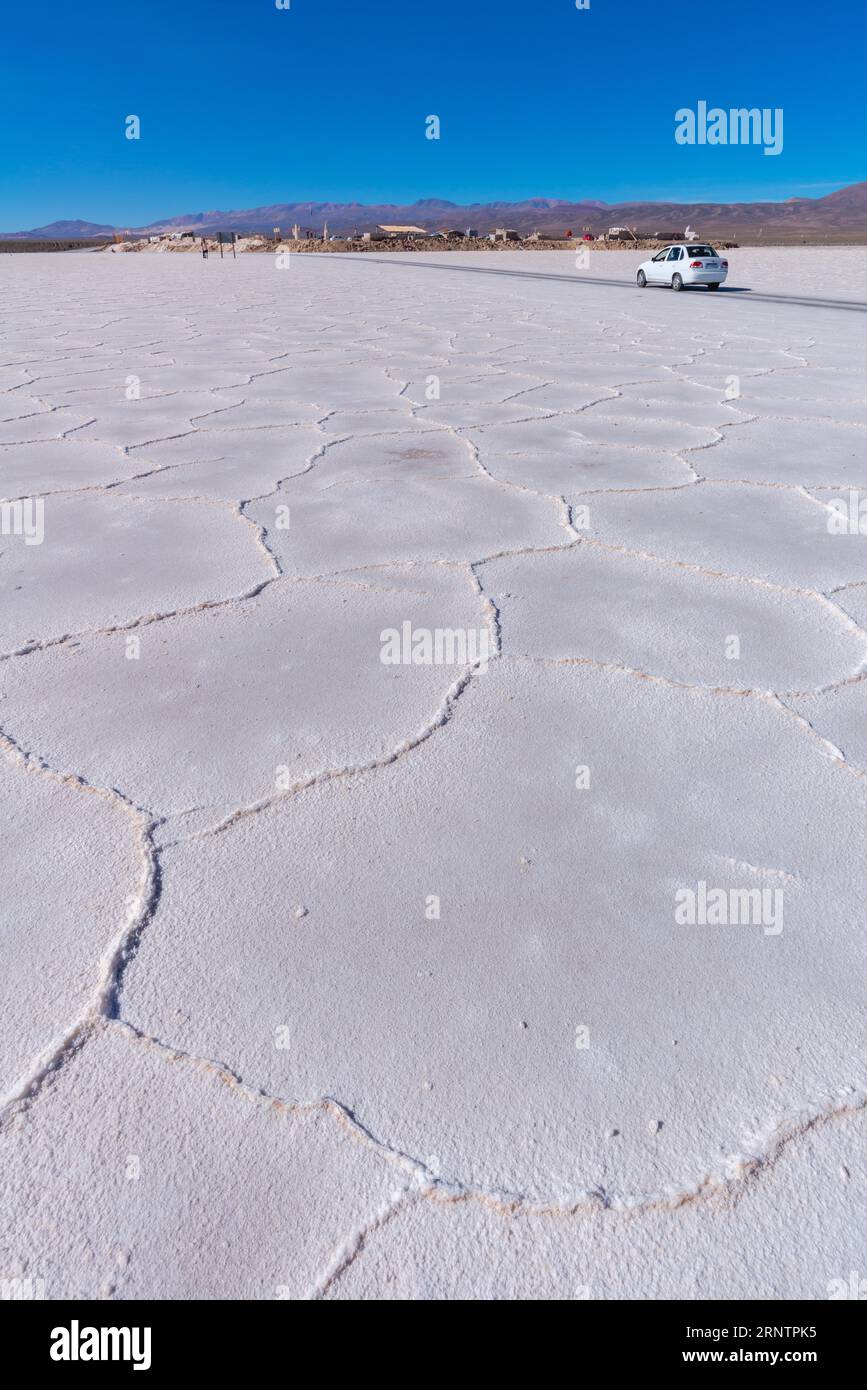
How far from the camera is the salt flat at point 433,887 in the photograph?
2.76ft

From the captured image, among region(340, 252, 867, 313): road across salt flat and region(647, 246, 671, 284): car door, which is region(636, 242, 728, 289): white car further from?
region(340, 252, 867, 313): road across salt flat

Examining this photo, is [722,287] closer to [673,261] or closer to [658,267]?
[673,261]

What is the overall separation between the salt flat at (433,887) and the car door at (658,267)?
475 inches

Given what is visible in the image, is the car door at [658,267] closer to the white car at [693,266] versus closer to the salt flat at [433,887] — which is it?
the white car at [693,266]

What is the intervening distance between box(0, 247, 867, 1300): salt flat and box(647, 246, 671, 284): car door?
12.1 m

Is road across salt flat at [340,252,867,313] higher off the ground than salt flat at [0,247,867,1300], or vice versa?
road across salt flat at [340,252,867,313]

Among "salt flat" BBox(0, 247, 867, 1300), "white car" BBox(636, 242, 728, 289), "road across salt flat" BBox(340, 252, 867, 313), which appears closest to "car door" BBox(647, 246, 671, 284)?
"white car" BBox(636, 242, 728, 289)

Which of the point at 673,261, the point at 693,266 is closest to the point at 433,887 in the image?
the point at 693,266

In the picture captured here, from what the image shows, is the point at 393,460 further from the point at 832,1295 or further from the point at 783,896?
the point at 832,1295

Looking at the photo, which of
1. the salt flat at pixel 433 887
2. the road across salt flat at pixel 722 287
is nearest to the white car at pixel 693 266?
the road across salt flat at pixel 722 287

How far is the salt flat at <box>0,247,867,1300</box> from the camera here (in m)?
0.84

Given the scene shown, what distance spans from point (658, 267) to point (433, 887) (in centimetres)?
1445

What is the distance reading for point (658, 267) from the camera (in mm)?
13562
